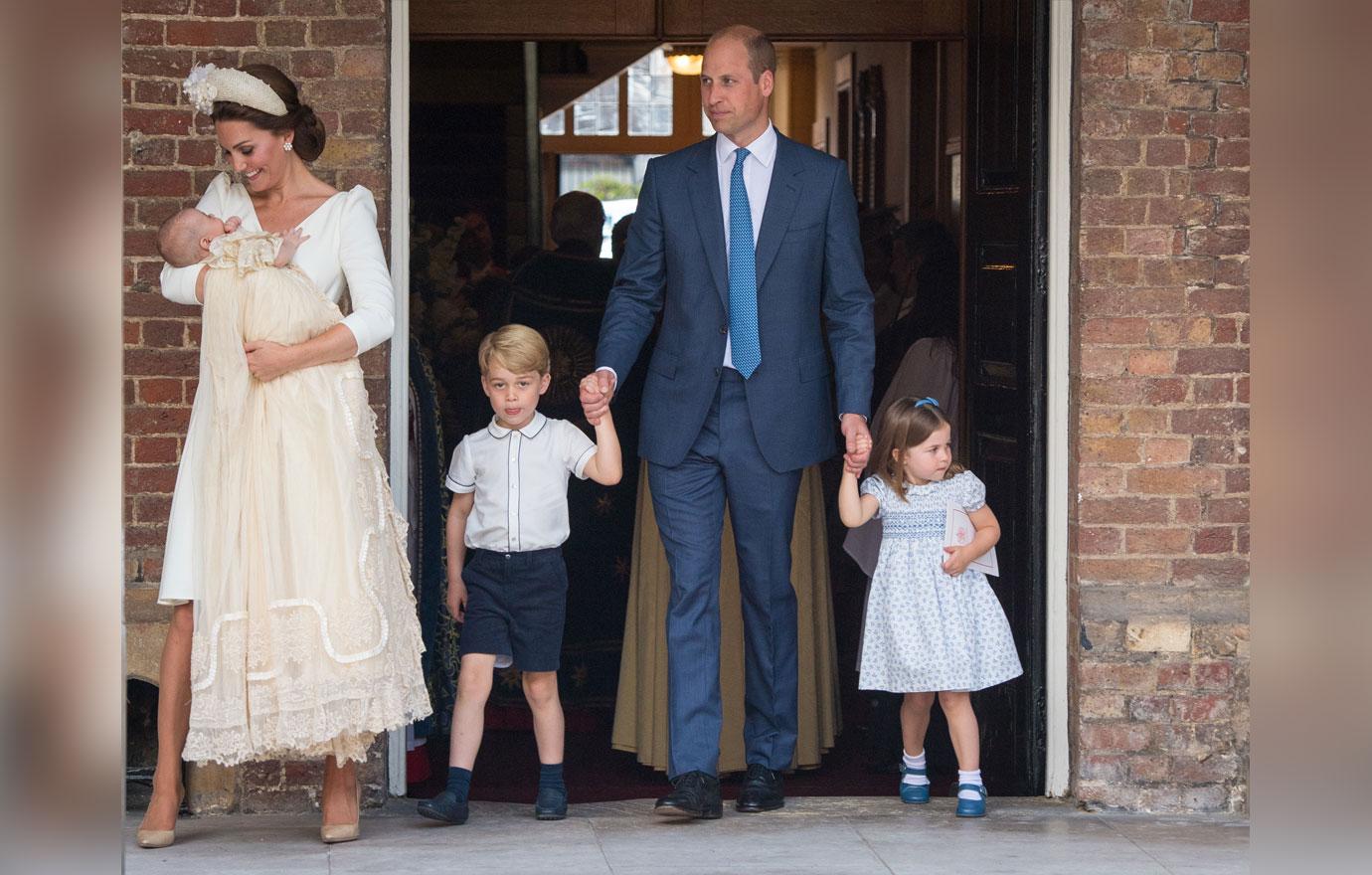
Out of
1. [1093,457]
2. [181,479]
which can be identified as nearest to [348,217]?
[181,479]

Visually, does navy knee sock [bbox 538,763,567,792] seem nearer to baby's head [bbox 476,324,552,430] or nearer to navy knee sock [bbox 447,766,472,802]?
navy knee sock [bbox 447,766,472,802]

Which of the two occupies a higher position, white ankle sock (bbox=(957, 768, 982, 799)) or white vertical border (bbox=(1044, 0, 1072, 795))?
white vertical border (bbox=(1044, 0, 1072, 795))

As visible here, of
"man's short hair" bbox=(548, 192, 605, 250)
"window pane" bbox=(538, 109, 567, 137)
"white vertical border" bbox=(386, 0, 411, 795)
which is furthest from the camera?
"window pane" bbox=(538, 109, 567, 137)

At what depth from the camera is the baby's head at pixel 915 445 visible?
15.2ft

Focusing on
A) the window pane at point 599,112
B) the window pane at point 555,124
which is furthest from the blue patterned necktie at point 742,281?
the window pane at point 599,112

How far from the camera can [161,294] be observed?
461 centimetres

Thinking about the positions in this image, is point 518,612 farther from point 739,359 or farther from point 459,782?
point 739,359

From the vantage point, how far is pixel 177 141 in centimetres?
459

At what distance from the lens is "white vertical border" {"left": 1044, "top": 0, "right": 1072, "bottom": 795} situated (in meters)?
4.86

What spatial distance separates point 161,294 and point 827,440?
177 centimetres

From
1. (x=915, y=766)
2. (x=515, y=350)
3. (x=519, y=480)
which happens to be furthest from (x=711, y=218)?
(x=915, y=766)

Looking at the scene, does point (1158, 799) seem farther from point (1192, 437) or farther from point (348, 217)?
point (348, 217)

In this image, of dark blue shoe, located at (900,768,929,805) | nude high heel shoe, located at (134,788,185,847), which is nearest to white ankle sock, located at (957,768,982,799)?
dark blue shoe, located at (900,768,929,805)

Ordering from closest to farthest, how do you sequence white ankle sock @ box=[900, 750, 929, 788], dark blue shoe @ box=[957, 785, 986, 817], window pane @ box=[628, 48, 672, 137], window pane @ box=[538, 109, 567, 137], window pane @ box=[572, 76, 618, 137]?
dark blue shoe @ box=[957, 785, 986, 817], white ankle sock @ box=[900, 750, 929, 788], window pane @ box=[538, 109, 567, 137], window pane @ box=[572, 76, 618, 137], window pane @ box=[628, 48, 672, 137]
